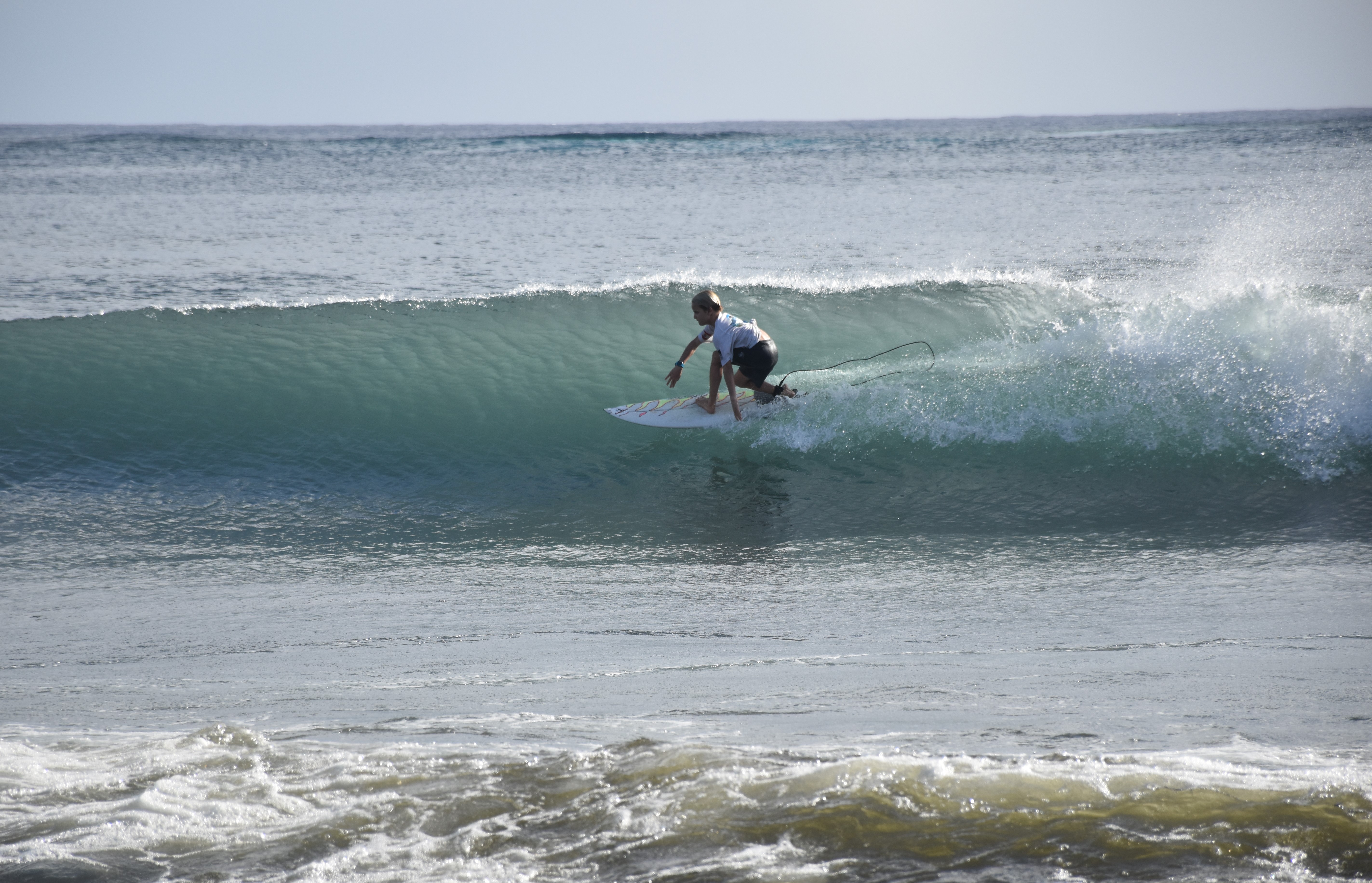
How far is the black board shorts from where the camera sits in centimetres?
796

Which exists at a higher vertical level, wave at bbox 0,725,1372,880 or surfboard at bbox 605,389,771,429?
surfboard at bbox 605,389,771,429

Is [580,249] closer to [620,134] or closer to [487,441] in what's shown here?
[487,441]

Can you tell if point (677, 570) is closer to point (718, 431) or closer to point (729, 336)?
point (718, 431)

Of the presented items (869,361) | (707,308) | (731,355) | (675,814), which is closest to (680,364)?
(731,355)

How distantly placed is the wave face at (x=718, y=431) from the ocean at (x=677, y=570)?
0.05 m

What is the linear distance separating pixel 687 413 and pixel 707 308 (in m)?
1.02

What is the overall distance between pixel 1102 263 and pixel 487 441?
1098 cm

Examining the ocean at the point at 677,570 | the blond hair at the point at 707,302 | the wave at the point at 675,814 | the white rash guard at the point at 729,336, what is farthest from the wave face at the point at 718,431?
the wave at the point at 675,814

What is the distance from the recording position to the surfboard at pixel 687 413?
8008 millimetres

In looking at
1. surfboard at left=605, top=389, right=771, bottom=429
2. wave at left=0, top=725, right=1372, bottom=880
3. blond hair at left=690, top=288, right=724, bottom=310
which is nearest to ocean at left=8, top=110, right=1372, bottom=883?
wave at left=0, top=725, right=1372, bottom=880

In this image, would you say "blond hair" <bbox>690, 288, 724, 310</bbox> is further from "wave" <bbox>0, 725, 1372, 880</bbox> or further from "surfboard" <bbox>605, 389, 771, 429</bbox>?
"wave" <bbox>0, 725, 1372, 880</bbox>

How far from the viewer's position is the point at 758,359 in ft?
26.2

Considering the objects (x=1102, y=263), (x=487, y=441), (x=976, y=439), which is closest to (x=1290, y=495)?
(x=976, y=439)

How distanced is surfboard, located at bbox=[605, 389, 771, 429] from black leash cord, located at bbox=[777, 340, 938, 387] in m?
0.33
